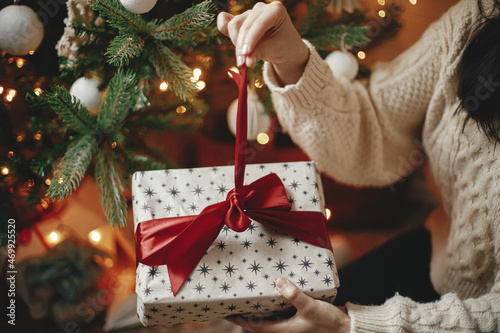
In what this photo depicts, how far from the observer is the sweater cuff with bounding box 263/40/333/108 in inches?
25.7

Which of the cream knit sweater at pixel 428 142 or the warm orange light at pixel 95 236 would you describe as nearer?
the cream knit sweater at pixel 428 142

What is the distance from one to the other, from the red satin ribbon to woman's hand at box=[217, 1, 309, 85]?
0.05 m

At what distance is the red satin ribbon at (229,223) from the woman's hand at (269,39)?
47 millimetres

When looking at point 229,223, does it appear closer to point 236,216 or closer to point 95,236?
point 236,216

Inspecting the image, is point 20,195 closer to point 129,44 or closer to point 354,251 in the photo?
point 129,44

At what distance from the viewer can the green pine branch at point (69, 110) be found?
1.73ft

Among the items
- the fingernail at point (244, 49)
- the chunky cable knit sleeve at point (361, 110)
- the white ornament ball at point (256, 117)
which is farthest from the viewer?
the white ornament ball at point (256, 117)

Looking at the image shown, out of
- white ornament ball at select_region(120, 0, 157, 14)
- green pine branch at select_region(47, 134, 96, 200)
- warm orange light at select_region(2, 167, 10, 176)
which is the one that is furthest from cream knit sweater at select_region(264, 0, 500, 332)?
warm orange light at select_region(2, 167, 10, 176)

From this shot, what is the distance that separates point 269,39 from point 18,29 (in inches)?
16.8

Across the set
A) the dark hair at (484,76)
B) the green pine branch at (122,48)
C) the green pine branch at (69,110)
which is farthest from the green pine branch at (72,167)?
the dark hair at (484,76)

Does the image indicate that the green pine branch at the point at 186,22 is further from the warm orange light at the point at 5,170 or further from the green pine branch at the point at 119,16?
the warm orange light at the point at 5,170

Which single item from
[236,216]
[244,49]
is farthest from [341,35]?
[236,216]

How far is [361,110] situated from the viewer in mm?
804

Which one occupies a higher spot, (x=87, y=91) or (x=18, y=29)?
(x=18, y=29)
